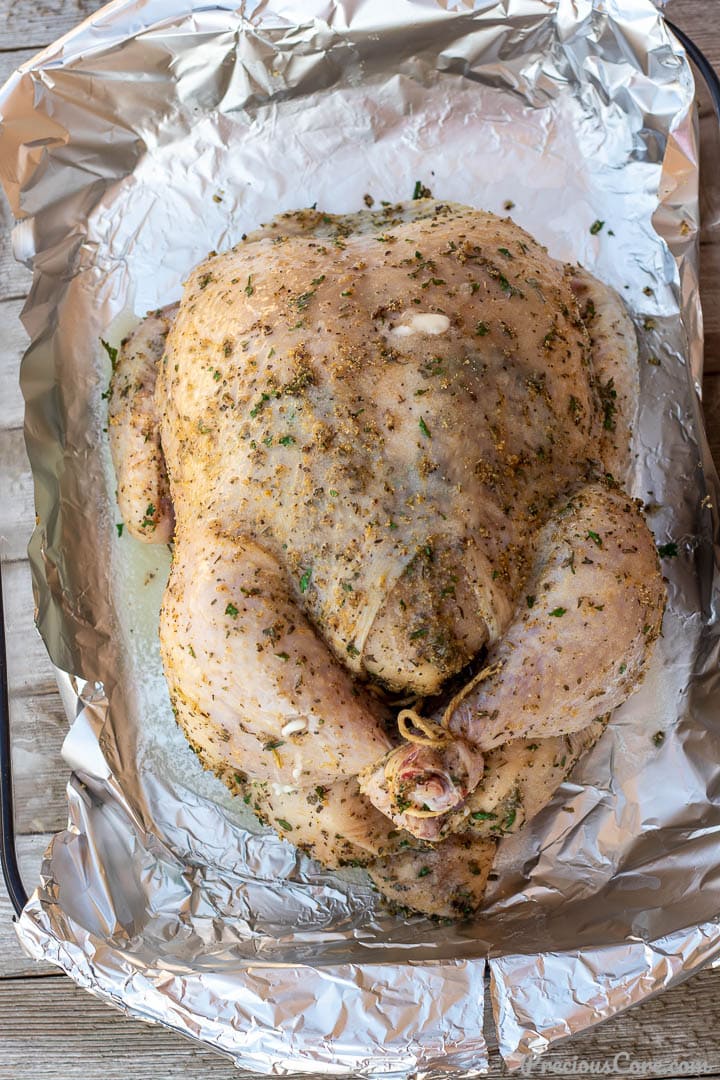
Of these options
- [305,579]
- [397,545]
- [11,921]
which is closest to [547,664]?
[397,545]

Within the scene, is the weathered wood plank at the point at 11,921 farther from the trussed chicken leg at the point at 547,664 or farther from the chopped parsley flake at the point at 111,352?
the chopped parsley flake at the point at 111,352

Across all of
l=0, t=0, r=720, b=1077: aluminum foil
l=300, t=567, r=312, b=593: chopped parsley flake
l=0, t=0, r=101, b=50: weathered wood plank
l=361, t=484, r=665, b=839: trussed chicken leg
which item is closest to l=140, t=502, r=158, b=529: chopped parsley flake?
l=0, t=0, r=720, b=1077: aluminum foil

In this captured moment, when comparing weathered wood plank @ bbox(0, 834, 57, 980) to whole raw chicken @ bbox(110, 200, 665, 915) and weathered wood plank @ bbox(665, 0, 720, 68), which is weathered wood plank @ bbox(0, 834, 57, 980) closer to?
whole raw chicken @ bbox(110, 200, 665, 915)

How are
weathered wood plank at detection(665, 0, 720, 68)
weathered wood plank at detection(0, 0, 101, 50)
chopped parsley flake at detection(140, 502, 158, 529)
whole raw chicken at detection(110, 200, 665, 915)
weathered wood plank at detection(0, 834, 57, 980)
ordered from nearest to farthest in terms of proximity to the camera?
whole raw chicken at detection(110, 200, 665, 915) < chopped parsley flake at detection(140, 502, 158, 529) < weathered wood plank at detection(0, 834, 57, 980) < weathered wood plank at detection(665, 0, 720, 68) < weathered wood plank at detection(0, 0, 101, 50)

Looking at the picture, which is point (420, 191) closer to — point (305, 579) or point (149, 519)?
point (149, 519)

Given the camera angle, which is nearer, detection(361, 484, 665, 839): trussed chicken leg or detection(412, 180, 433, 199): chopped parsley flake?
detection(361, 484, 665, 839): trussed chicken leg

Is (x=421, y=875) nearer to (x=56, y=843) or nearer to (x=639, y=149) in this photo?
(x=56, y=843)
